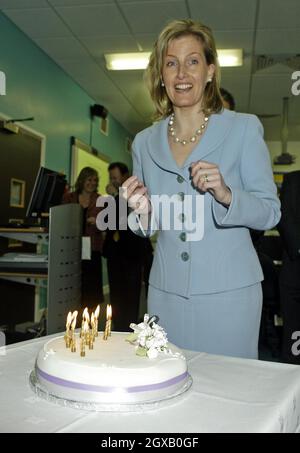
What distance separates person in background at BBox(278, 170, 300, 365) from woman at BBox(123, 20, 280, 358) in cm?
189

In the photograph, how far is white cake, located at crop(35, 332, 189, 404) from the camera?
72cm

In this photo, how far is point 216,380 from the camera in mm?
873

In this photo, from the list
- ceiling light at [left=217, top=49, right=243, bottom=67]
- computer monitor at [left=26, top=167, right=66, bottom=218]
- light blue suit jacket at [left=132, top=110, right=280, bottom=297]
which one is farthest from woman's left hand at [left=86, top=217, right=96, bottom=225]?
light blue suit jacket at [left=132, top=110, right=280, bottom=297]

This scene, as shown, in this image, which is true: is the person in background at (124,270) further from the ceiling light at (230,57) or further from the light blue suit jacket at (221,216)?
the light blue suit jacket at (221,216)

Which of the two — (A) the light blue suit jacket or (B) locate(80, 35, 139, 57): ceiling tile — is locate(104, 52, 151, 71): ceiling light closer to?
(B) locate(80, 35, 139, 57): ceiling tile

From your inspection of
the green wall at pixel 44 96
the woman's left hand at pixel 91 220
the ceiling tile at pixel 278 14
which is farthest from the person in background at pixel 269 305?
the green wall at pixel 44 96

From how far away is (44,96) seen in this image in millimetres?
5172

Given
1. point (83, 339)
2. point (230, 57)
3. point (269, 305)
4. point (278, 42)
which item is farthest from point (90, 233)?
point (83, 339)

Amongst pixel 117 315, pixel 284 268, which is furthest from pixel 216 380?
pixel 117 315

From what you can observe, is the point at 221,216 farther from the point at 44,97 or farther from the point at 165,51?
the point at 44,97

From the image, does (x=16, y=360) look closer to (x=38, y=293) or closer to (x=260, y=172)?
(x=260, y=172)

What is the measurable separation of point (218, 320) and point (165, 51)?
2.40 ft

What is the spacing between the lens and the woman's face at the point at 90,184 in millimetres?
4359

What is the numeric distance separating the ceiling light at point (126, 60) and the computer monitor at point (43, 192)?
2.47 meters
